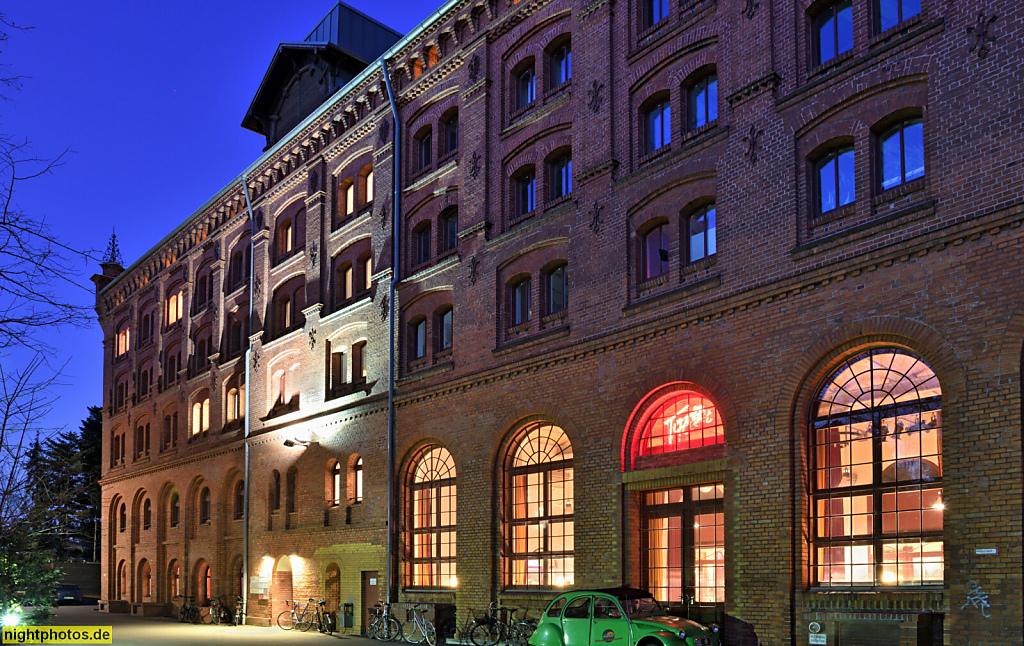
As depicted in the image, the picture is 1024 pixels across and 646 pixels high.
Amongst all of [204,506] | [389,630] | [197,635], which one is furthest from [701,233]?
[204,506]

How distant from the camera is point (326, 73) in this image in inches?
1512

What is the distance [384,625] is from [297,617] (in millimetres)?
5996

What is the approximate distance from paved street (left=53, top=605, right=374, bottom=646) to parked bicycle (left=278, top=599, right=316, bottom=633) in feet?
1.31

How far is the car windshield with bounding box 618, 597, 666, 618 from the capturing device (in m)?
17.2

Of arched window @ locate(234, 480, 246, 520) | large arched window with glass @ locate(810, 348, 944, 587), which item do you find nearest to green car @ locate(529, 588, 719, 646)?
large arched window with glass @ locate(810, 348, 944, 587)

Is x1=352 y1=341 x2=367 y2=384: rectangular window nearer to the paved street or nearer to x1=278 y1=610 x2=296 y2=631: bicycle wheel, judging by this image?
the paved street

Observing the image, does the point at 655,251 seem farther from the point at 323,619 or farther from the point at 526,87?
the point at 323,619

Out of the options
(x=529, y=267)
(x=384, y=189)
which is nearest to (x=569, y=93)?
(x=529, y=267)

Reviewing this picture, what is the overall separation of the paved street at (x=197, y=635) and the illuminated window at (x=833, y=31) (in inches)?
715

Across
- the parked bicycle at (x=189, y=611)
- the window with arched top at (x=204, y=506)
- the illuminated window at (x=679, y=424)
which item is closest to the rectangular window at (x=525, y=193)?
the illuminated window at (x=679, y=424)

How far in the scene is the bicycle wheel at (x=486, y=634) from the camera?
23.6 metres

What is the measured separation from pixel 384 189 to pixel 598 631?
17.6 metres

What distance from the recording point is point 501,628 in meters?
23.5

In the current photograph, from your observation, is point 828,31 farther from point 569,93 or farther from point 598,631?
point 598,631
